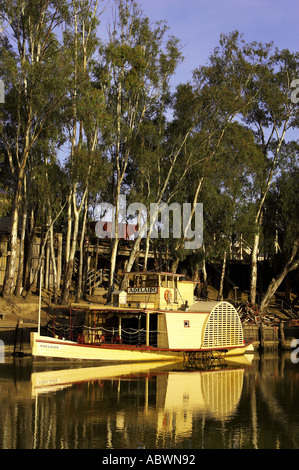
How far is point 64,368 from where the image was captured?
28.4 meters

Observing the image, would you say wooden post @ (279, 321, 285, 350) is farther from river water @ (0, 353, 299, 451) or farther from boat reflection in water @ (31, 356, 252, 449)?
river water @ (0, 353, 299, 451)

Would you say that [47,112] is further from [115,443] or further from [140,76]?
[115,443]

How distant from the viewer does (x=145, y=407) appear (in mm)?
20562

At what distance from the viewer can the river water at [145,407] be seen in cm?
1625

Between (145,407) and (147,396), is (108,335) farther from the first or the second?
(145,407)

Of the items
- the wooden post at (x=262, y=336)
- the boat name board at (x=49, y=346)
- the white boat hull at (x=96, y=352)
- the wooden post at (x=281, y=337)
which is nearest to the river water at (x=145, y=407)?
the white boat hull at (x=96, y=352)

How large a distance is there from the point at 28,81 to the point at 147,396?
22529 millimetres

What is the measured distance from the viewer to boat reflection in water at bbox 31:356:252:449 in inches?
675

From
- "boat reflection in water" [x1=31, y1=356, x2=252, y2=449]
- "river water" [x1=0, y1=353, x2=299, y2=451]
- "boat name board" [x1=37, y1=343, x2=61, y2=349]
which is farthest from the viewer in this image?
"boat name board" [x1=37, y1=343, x2=61, y2=349]

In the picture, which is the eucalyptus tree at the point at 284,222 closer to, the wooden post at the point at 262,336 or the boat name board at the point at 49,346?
the wooden post at the point at 262,336

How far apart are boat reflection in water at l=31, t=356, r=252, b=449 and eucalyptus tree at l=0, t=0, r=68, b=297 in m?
12.1

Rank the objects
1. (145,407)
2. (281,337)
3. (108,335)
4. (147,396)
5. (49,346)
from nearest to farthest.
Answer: (145,407)
(147,396)
(49,346)
(108,335)
(281,337)

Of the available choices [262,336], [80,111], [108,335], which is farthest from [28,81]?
[262,336]

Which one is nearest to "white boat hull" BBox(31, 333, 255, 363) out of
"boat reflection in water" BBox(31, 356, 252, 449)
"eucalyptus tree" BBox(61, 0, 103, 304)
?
"boat reflection in water" BBox(31, 356, 252, 449)
